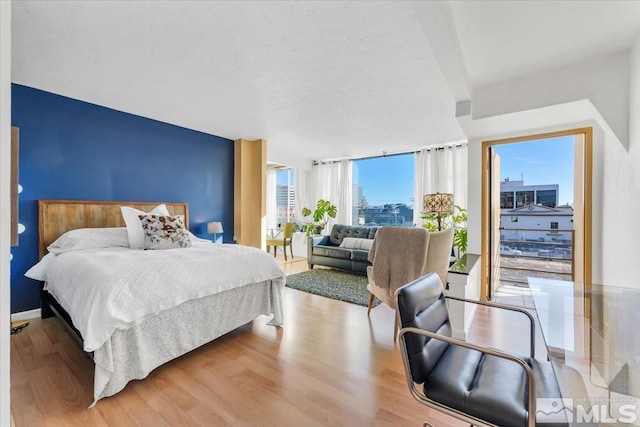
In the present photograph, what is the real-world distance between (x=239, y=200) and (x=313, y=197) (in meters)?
2.49

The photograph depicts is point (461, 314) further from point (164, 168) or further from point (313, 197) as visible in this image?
point (313, 197)

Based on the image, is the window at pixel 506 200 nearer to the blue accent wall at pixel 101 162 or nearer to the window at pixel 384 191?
the window at pixel 384 191

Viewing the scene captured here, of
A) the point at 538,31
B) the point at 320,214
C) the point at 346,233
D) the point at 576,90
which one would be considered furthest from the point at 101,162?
the point at 576,90

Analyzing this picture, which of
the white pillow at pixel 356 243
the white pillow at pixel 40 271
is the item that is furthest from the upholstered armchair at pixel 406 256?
the white pillow at pixel 40 271

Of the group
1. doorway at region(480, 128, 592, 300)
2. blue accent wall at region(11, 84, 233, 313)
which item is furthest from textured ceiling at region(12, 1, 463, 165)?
doorway at region(480, 128, 592, 300)

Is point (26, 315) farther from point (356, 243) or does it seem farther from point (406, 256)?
point (356, 243)

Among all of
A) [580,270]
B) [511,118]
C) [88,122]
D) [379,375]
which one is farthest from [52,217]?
[580,270]

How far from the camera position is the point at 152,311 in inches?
71.4

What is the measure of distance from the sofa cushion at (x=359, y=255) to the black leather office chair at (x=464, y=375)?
327 cm

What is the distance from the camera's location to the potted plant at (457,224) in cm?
454

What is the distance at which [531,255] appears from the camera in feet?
12.7

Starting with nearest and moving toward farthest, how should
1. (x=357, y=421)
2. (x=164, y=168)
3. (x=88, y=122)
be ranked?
(x=357, y=421) < (x=88, y=122) < (x=164, y=168)
